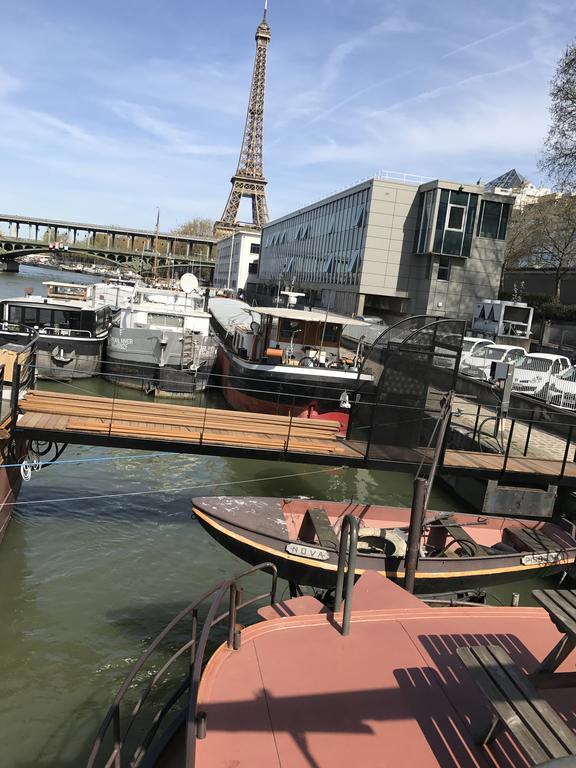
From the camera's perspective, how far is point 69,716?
674cm

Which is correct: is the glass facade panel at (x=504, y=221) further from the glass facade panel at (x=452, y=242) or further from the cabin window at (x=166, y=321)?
the cabin window at (x=166, y=321)

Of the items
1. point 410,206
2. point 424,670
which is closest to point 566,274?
point 410,206

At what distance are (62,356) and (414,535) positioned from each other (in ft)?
68.3

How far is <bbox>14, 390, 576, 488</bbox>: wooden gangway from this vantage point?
10242 mm

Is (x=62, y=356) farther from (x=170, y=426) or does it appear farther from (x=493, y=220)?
(x=493, y=220)

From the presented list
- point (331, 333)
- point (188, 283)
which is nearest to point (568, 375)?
point (331, 333)

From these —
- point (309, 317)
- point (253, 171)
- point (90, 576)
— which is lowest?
point (90, 576)

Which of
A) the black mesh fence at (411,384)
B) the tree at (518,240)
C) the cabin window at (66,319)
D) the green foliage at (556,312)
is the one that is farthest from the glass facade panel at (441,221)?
the black mesh fence at (411,384)

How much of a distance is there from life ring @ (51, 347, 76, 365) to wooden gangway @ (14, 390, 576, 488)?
46.1ft

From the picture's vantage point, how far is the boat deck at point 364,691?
3.57 metres

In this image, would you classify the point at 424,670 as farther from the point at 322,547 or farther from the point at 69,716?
the point at 69,716

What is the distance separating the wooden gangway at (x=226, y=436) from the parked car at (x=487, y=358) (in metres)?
14.1

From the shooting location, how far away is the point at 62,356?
2486 centimetres

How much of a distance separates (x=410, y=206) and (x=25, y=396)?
138 feet
